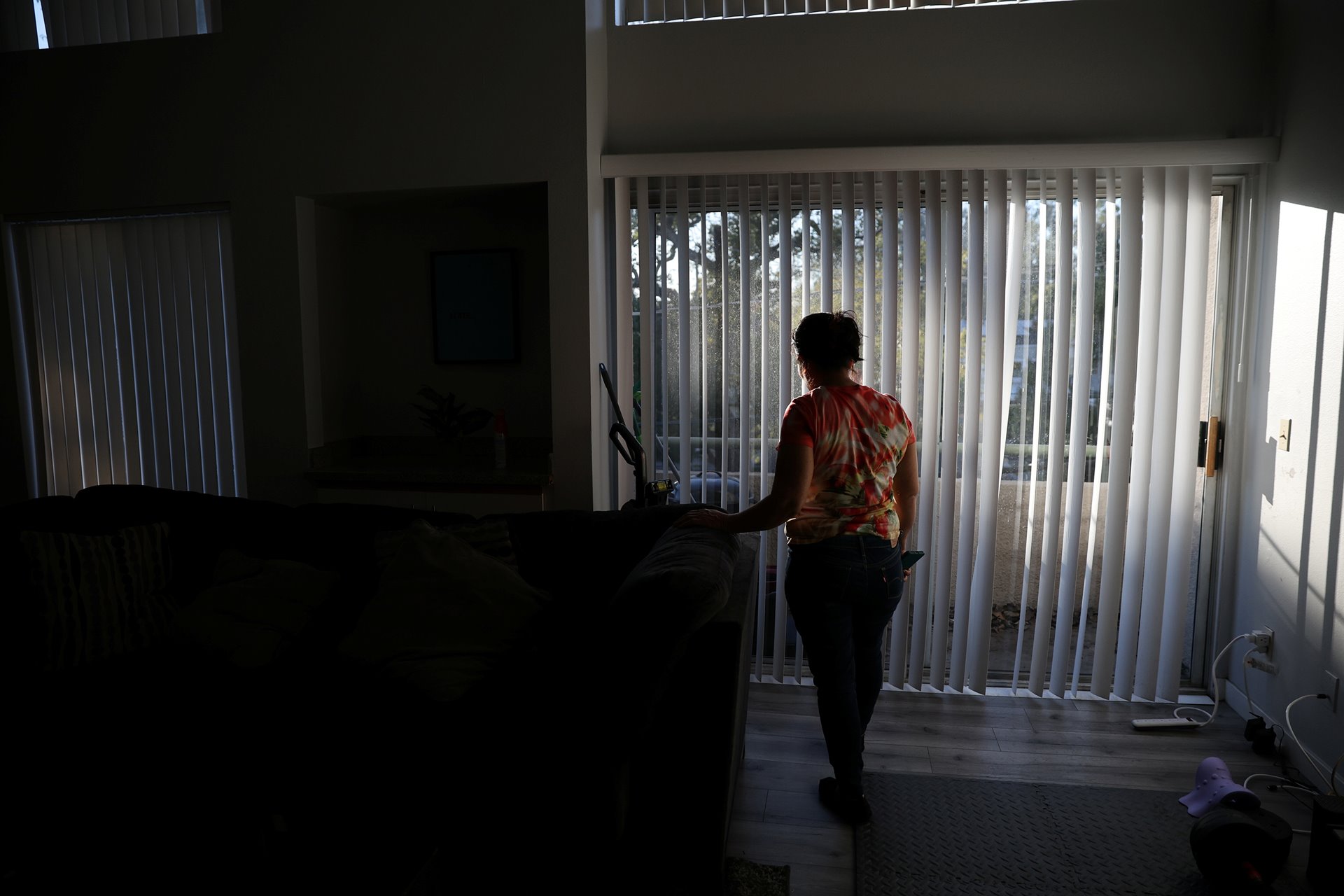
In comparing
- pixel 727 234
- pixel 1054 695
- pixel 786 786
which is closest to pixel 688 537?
pixel 786 786

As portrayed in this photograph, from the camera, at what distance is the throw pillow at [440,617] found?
205 centimetres

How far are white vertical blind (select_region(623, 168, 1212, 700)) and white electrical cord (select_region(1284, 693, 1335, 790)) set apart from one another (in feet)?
1.58

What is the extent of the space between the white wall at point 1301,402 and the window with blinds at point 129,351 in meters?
4.13

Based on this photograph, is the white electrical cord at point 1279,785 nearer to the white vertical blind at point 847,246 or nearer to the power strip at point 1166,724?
the power strip at point 1166,724

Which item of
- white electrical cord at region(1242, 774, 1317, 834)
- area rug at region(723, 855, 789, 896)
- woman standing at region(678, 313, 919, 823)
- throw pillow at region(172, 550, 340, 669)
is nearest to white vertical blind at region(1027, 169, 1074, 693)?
white electrical cord at region(1242, 774, 1317, 834)

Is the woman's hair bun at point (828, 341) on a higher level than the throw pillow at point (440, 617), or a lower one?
higher

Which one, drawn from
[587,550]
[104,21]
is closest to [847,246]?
[587,550]

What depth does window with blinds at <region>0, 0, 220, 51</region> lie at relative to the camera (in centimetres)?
353

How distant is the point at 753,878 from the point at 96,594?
2038 mm

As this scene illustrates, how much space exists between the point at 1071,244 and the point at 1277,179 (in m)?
0.69

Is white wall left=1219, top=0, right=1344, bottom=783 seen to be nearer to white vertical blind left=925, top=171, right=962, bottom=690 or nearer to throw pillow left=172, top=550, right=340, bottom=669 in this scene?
white vertical blind left=925, top=171, right=962, bottom=690

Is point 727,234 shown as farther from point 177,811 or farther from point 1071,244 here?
point 177,811

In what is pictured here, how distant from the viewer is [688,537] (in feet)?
6.99

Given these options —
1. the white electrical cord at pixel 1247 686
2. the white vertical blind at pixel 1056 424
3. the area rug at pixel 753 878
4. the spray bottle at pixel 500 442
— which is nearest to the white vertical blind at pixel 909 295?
the white vertical blind at pixel 1056 424
